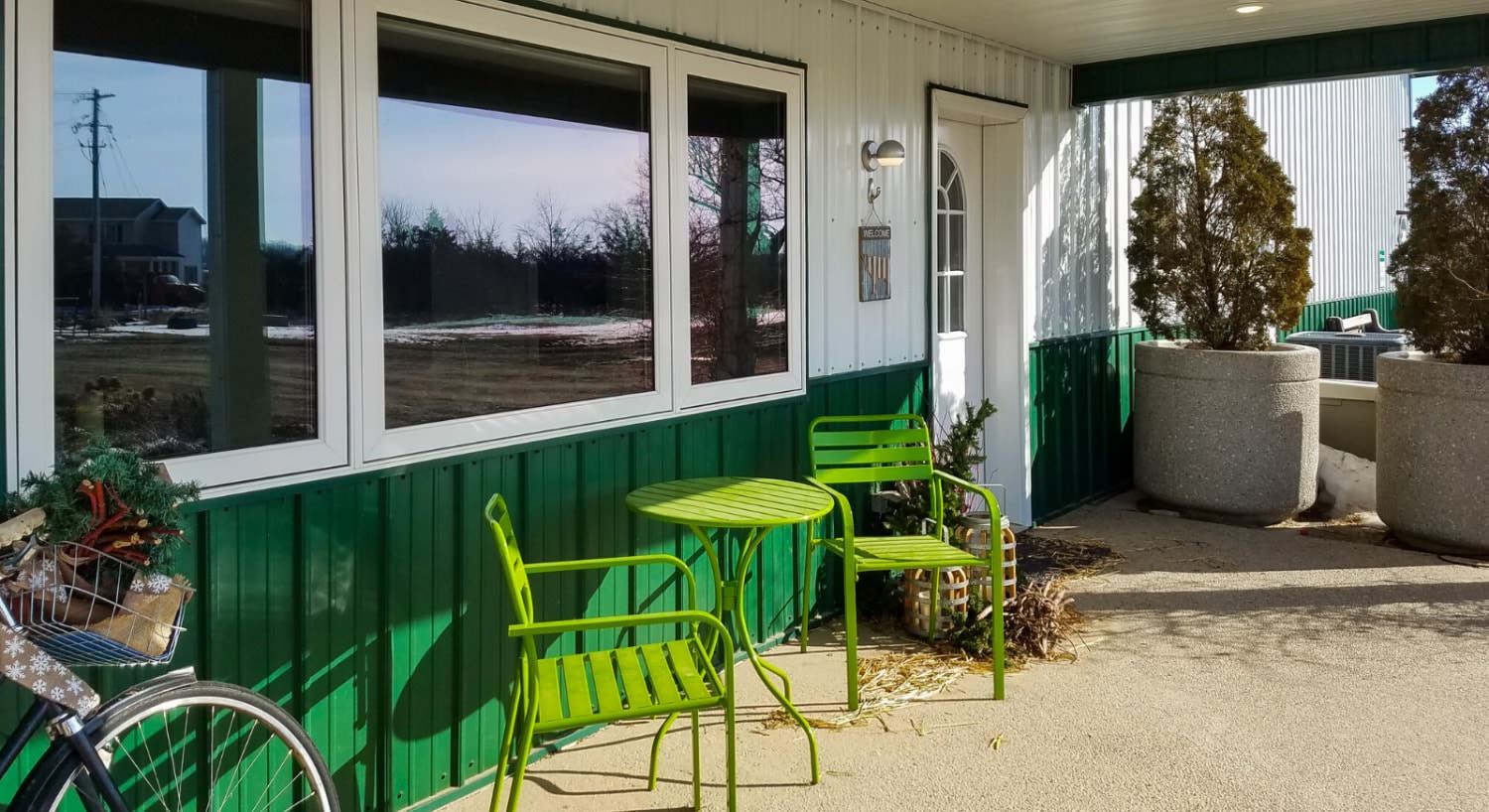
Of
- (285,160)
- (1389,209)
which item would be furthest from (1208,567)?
(1389,209)

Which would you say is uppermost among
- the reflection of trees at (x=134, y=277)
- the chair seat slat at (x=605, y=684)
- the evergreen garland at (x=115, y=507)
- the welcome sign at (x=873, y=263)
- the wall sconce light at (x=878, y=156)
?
the wall sconce light at (x=878, y=156)

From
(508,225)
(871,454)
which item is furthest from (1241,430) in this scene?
(508,225)

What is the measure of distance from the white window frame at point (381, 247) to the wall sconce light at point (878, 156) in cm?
138

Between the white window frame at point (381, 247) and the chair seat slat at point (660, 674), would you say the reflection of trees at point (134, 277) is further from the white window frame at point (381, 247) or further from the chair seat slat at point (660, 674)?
the chair seat slat at point (660, 674)

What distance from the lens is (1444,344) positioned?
6.52 metres

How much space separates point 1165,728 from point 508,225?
102 inches

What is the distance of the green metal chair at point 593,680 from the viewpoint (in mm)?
2887

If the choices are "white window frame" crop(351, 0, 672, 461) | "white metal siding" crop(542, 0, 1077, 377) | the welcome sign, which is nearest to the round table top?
"white window frame" crop(351, 0, 672, 461)

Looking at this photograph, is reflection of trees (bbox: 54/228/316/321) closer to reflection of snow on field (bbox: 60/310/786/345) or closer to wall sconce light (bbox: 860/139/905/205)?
reflection of snow on field (bbox: 60/310/786/345)

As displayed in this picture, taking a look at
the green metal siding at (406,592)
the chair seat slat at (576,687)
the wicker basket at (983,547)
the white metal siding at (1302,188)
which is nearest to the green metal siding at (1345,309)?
the white metal siding at (1302,188)

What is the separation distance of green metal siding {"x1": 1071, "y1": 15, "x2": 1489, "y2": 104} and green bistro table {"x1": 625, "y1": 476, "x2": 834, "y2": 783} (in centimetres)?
392

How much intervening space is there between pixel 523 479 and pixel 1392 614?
3805mm

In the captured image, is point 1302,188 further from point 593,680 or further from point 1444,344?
point 593,680

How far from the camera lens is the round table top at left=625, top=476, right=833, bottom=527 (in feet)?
12.3
